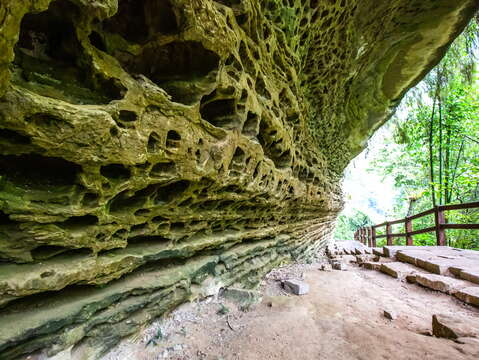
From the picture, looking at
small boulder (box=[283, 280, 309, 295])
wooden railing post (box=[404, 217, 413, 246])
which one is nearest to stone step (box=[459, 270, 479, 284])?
small boulder (box=[283, 280, 309, 295])

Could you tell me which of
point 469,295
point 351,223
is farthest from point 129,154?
point 351,223

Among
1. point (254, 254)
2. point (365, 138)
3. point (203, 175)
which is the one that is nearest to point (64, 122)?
point (203, 175)

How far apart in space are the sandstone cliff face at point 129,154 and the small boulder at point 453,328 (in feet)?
6.13

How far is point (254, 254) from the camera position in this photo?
3170mm

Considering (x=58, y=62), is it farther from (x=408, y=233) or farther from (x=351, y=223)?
(x=351, y=223)

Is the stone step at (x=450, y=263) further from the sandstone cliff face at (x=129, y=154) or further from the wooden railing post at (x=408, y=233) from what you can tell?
the sandstone cliff face at (x=129, y=154)

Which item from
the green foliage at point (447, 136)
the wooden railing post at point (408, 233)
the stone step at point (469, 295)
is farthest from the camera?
the green foliage at point (447, 136)

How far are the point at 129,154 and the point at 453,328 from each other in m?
2.88

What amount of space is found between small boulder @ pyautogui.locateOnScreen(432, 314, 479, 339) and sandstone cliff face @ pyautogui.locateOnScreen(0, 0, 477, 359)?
6.13 ft

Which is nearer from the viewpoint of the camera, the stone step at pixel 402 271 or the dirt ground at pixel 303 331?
the dirt ground at pixel 303 331

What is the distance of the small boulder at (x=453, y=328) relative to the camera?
1813 mm

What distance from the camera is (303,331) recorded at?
204 centimetres

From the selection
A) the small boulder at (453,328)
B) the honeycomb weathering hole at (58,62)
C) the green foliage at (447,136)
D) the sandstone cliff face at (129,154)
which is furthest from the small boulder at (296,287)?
the green foliage at (447,136)

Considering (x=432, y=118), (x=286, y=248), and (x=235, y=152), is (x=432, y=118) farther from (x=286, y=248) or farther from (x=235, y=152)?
(x=235, y=152)
